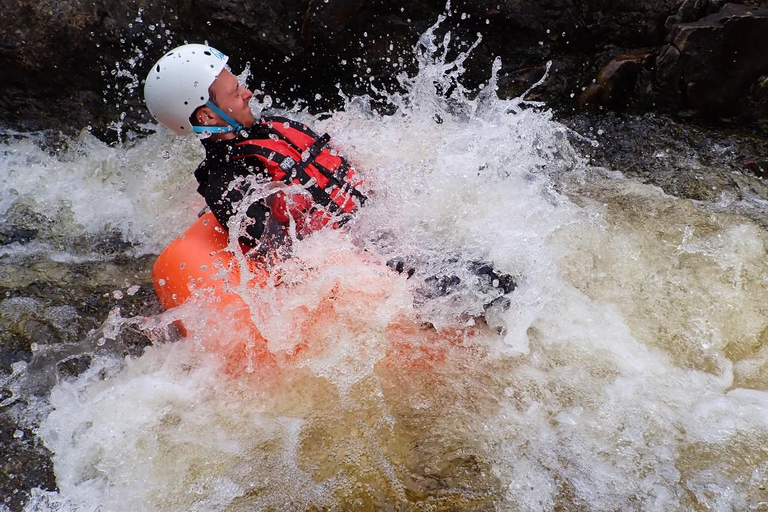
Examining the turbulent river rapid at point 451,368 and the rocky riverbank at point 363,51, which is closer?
the turbulent river rapid at point 451,368

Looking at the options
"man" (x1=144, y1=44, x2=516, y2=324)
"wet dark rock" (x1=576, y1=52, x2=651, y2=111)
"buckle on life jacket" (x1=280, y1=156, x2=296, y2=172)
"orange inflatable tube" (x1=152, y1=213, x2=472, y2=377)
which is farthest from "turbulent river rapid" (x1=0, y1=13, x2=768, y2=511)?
"wet dark rock" (x1=576, y1=52, x2=651, y2=111)

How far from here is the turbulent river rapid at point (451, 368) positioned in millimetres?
2998

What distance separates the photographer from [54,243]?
4.88m

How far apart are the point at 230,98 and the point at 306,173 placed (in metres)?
0.61

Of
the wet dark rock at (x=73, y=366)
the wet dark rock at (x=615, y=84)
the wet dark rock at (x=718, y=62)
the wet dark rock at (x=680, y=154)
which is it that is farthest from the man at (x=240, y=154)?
the wet dark rock at (x=718, y=62)

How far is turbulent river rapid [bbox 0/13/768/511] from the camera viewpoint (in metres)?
3.00

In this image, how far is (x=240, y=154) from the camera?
12.1ft

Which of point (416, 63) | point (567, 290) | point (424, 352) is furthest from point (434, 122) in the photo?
point (424, 352)

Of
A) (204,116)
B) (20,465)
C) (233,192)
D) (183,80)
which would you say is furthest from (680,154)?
(20,465)

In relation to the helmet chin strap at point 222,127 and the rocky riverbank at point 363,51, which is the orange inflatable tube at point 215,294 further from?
the rocky riverbank at point 363,51

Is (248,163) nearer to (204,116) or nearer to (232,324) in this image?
(204,116)

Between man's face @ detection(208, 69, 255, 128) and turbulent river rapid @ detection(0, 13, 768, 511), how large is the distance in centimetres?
78

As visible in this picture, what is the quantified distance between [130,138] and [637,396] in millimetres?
4624

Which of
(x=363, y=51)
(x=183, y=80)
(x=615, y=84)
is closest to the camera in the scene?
(x=183, y=80)
